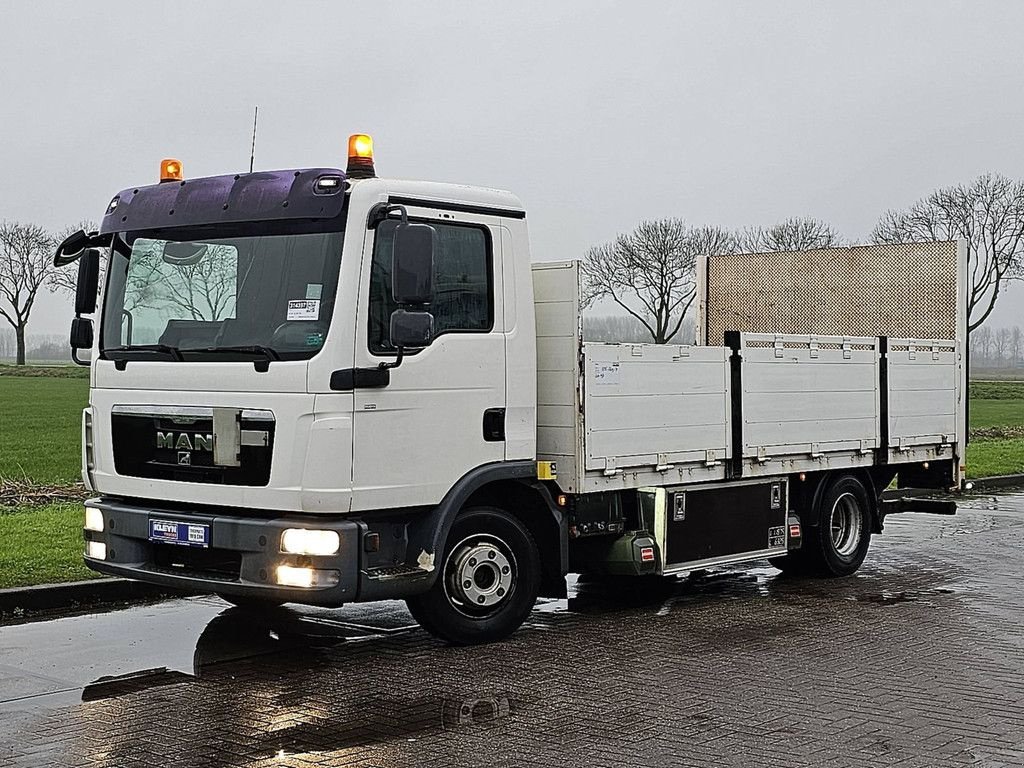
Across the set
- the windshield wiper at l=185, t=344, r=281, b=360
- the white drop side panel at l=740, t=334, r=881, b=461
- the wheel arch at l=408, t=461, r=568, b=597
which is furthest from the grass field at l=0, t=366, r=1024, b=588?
the white drop side panel at l=740, t=334, r=881, b=461

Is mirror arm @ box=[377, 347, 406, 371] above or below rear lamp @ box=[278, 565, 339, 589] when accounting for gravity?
above

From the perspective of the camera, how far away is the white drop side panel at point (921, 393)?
1215 cm

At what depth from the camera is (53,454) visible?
23703 mm

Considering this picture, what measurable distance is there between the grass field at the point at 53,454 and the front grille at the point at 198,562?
6.84 ft

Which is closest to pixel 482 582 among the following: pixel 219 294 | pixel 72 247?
pixel 219 294

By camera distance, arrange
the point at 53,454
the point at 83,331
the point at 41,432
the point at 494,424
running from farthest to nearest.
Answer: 1. the point at 41,432
2. the point at 53,454
3. the point at 83,331
4. the point at 494,424

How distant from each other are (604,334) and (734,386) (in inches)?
47.2

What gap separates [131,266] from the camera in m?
8.62

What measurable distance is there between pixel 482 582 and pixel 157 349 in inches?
97.7

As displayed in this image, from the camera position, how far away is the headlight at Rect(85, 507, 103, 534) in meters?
8.73

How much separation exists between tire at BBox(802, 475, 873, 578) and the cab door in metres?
3.93

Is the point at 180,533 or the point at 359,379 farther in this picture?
the point at 180,533

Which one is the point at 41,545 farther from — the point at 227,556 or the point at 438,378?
the point at 438,378

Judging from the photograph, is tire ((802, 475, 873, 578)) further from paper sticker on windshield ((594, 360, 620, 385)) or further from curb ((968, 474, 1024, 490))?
curb ((968, 474, 1024, 490))
